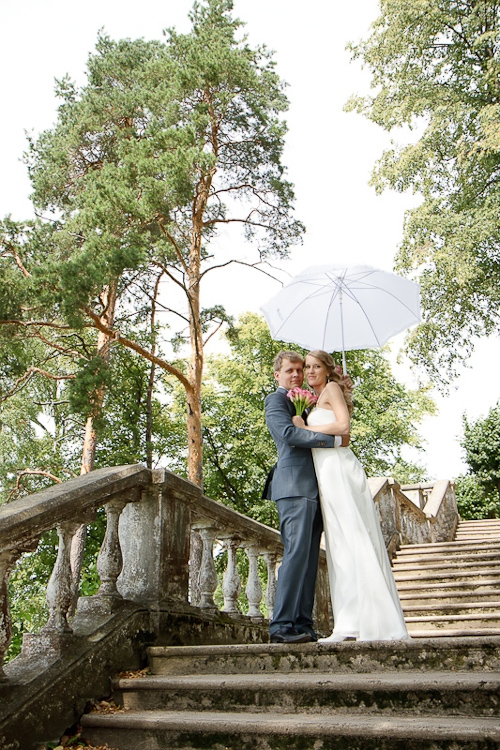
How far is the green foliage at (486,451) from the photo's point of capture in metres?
21.3

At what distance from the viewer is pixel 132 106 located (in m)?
16.4

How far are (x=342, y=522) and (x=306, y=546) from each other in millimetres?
260

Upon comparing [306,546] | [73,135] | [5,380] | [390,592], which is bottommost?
[390,592]

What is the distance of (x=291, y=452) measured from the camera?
4.14 metres

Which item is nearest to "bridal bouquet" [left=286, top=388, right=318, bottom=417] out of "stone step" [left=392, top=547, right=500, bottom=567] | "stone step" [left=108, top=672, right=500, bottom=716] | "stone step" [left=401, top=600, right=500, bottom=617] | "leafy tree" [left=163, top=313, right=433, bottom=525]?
"stone step" [left=108, top=672, right=500, bottom=716]

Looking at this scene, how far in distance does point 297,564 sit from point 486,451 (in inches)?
750

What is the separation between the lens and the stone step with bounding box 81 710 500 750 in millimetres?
2361

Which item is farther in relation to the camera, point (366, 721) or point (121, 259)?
point (121, 259)

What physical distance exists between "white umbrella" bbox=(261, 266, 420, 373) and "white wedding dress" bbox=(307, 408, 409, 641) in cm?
94

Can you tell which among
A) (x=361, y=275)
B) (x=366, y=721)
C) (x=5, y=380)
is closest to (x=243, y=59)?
(x=5, y=380)

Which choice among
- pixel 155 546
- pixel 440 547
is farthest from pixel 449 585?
pixel 155 546

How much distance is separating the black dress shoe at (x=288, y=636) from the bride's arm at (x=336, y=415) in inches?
46.5

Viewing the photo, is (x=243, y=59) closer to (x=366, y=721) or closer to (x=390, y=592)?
(x=390, y=592)

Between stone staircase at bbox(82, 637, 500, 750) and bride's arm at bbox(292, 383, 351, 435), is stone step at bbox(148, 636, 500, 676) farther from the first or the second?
bride's arm at bbox(292, 383, 351, 435)
